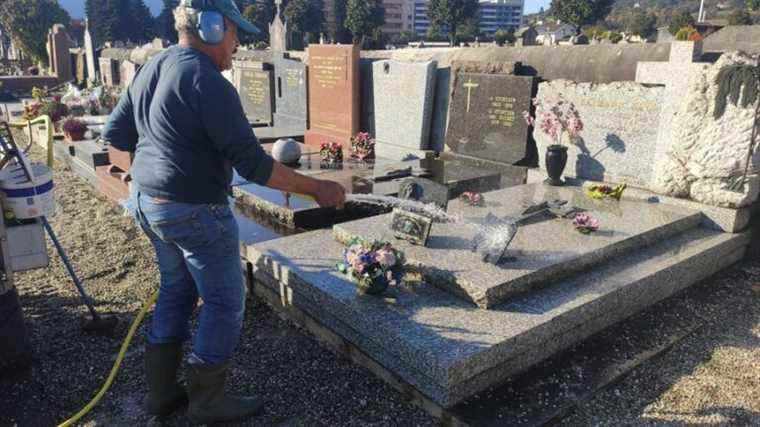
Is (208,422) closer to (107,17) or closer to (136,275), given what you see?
(136,275)

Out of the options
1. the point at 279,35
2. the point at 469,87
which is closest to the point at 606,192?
the point at 469,87

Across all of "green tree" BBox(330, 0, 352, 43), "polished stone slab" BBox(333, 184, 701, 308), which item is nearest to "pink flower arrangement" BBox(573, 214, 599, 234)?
"polished stone slab" BBox(333, 184, 701, 308)

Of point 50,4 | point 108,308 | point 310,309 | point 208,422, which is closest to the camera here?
point 208,422

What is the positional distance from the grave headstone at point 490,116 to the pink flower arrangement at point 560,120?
1.71 feet

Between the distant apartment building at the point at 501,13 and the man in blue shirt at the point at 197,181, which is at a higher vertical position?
the distant apartment building at the point at 501,13

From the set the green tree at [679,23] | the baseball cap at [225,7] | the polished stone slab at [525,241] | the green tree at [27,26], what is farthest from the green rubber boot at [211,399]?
the green tree at [27,26]

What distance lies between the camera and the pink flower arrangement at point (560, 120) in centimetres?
624

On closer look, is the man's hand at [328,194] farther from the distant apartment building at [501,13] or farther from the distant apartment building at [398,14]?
the distant apartment building at [501,13]

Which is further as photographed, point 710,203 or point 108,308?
point 710,203

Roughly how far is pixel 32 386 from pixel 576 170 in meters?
5.51

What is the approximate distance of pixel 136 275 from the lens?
4.78m

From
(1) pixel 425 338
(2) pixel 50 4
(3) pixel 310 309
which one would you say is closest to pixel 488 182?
(3) pixel 310 309

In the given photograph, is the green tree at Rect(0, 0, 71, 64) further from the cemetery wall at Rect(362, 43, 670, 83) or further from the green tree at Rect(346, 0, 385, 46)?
the green tree at Rect(346, 0, 385, 46)

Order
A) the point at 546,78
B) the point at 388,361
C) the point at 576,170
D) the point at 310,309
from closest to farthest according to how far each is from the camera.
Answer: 1. the point at 388,361
2. the point at 310,309
3. the point at 576,170
4. the point at 546,78
